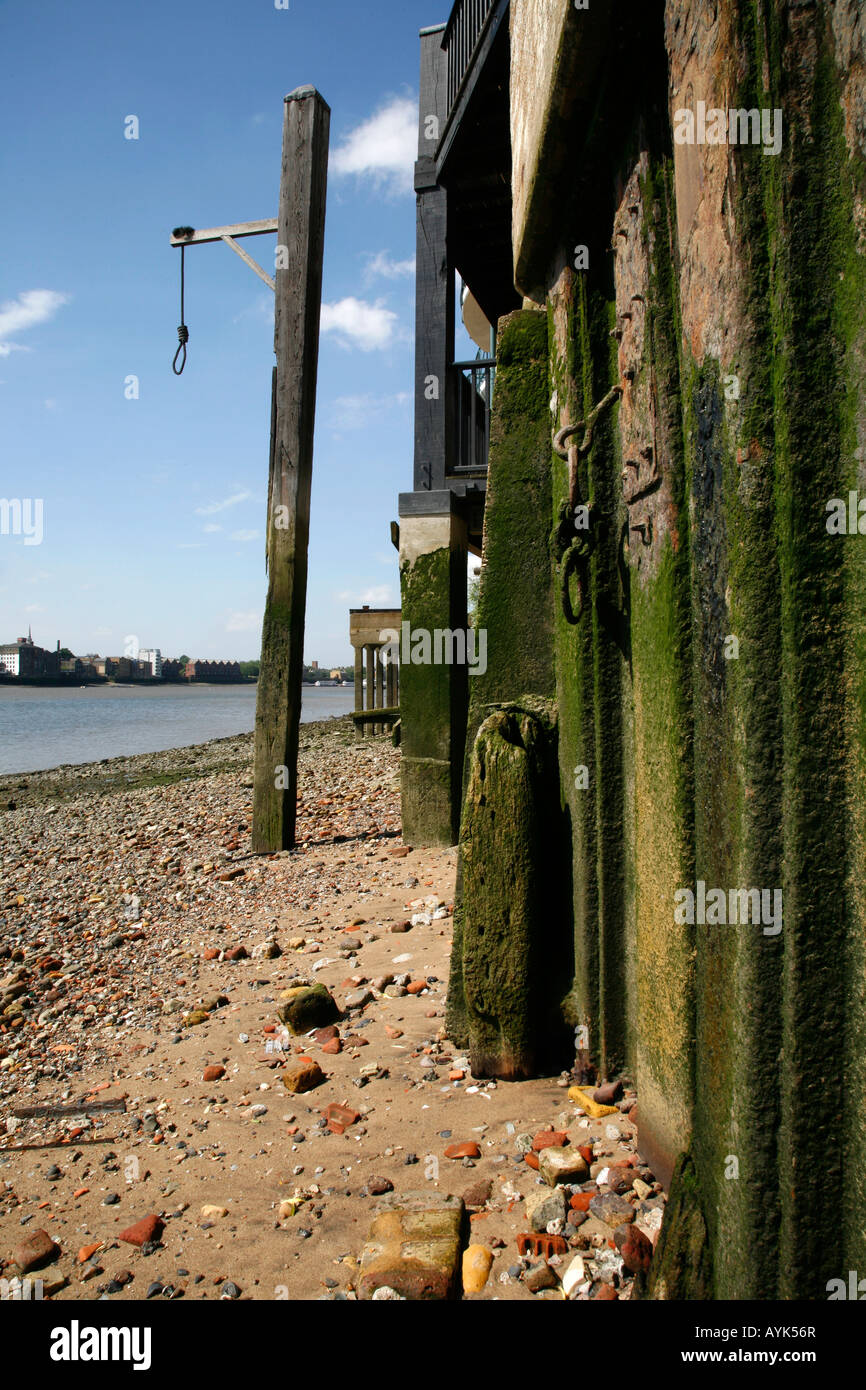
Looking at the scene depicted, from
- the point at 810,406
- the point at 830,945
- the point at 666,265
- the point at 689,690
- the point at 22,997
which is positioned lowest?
the point at 22,997

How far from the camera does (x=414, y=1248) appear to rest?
2.00 m

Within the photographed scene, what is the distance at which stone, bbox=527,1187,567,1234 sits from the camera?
2.06 meters

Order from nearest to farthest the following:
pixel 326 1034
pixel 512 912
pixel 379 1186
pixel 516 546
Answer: pixel 379 1186, pixel 512 912, pixel 516 546, pixel 326 1034

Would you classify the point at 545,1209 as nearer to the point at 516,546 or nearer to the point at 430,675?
the point at 516,546

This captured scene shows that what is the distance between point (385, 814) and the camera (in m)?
7.86

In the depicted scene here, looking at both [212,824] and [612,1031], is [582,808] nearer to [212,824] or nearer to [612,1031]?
[612,1031]

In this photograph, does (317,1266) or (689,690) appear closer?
(689,690)

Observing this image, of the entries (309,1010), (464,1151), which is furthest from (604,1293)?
(309,1010)

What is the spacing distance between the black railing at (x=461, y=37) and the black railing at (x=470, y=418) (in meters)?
2.21

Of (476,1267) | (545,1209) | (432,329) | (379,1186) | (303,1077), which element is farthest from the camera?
(432,329)

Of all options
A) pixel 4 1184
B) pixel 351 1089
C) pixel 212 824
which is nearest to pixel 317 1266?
pixel 351 1089

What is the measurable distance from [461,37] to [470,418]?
3218 millimetres

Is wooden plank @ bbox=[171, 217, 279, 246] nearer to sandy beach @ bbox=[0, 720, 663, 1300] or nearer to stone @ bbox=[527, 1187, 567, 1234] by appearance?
sandy beach @ bbox=[0, 720, 663, 1300]

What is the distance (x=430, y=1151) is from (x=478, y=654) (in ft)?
5.62
